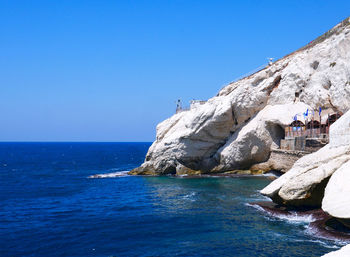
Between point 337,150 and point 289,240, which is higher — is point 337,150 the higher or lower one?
the higher one

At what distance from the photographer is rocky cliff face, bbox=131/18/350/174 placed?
46.5 metres

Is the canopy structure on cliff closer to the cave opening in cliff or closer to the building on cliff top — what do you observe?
the building on cliff top

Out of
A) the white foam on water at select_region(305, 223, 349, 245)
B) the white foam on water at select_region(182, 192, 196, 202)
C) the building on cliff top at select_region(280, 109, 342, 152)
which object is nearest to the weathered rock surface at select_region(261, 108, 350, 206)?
the white foam on water at select_region(305, 223, 349, 245)

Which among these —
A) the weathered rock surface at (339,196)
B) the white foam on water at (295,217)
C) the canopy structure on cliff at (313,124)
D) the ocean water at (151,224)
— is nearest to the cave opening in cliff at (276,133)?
the canopy structure on cliff at (313,124)

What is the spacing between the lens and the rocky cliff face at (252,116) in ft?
153

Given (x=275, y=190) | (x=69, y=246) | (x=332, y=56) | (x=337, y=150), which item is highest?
(x=332, y=56)

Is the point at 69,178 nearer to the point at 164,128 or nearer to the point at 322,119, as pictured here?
the point at 164,128

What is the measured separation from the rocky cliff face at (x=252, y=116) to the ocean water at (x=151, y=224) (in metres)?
8.63

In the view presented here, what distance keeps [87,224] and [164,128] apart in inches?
1328

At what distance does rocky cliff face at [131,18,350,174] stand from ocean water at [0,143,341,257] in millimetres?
8628

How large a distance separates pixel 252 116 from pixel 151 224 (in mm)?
29896

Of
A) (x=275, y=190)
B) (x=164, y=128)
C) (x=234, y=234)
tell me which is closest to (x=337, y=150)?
(x=275, y=190)

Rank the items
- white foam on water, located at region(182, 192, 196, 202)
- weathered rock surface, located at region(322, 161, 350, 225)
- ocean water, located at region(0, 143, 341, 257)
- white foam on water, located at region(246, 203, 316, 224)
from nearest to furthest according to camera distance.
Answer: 1. weathered rock surface, located at region(322, 161, 350, 225)
2. ocean water, located at region(0, 143, 341, 257)
3. white foam on water, located at region(246, 203, 316, 224)
4. white foam on water, located at region(182, 192, 196, 202)

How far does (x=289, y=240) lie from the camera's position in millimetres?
20172
